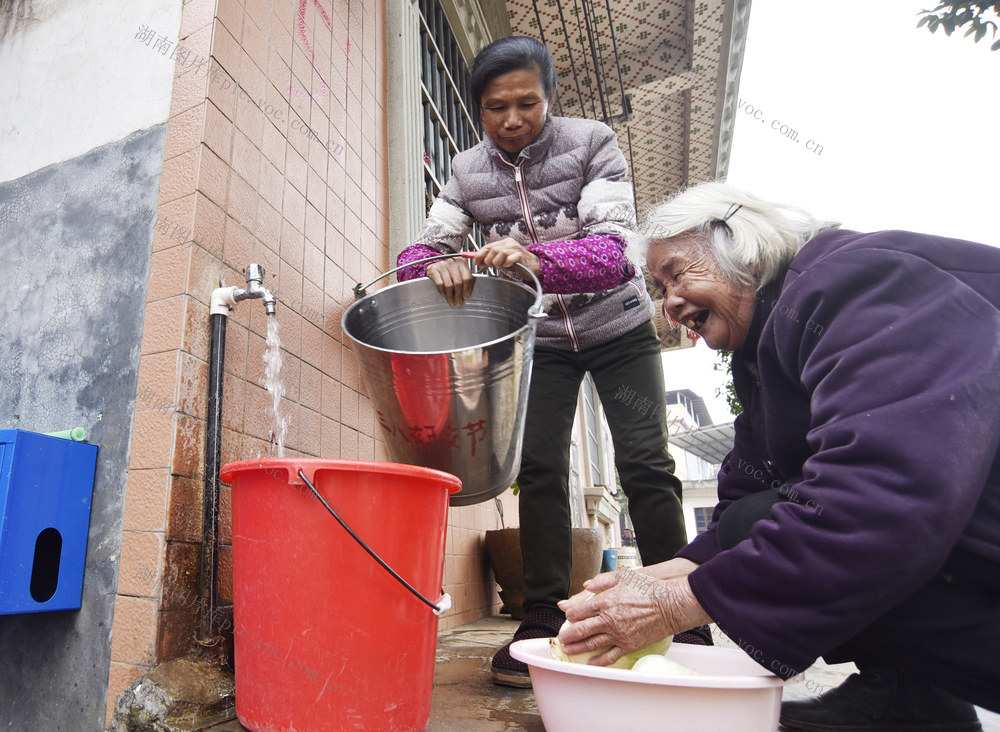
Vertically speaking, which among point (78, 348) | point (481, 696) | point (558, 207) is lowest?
point (481, 696)

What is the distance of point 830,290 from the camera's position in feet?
2.96

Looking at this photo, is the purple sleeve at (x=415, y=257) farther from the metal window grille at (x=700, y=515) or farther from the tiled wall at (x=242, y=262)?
the metal window grille at (x=700, y=515)

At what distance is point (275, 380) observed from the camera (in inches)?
67.1

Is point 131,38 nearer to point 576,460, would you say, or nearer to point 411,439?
point 411,439

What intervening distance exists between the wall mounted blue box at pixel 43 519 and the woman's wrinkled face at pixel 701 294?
1.33 metres

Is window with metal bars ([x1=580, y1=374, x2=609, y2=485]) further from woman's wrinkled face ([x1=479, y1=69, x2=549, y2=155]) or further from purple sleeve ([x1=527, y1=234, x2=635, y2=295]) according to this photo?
purple sleeve ([x1=527, y1=234, x2=635, y2=295])

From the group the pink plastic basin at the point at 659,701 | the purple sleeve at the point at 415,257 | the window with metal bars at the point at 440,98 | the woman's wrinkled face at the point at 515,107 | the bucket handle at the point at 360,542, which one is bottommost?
the pink plastic basin at the point at 659,701

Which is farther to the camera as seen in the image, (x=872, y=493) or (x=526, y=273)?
(x=526, y=273)

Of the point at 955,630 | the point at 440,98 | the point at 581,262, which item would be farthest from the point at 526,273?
the point at 440,98

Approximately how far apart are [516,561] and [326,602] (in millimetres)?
2124

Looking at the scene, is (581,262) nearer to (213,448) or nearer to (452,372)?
(452,372)

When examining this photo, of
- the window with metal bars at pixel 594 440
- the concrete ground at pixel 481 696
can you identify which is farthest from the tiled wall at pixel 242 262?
the window with metal bars at pixel 594 440

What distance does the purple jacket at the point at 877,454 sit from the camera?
764mm

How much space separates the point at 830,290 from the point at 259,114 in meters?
1.60
